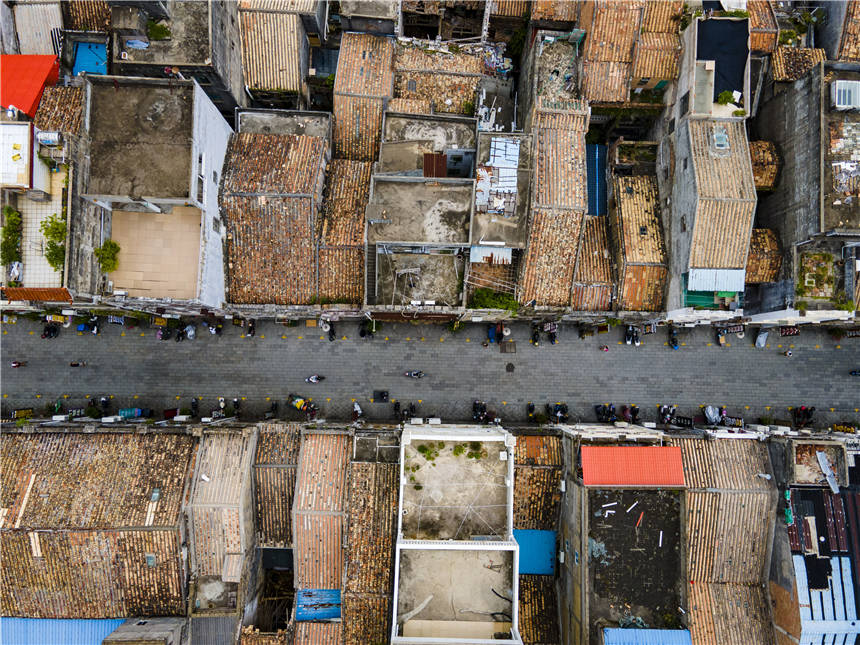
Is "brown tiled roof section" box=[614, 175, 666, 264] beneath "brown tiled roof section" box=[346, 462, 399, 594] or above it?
above

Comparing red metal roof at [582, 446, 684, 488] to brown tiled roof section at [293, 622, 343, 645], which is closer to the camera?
red metal roof at [582, 446, 684, 488]

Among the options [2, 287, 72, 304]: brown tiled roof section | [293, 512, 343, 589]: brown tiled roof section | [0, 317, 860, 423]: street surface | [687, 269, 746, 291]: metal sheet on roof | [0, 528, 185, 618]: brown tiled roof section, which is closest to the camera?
[2, 287, 72, 304]: brown tiled roof section

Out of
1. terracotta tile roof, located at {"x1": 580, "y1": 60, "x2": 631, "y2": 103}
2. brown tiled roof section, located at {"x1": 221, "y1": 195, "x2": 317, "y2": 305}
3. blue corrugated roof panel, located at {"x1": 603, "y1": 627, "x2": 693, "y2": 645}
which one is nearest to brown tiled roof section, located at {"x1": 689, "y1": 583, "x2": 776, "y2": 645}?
blue corrugated roof panel, located at {"x1": 603, "y1": 627, "x2": 693, "y2": 645}

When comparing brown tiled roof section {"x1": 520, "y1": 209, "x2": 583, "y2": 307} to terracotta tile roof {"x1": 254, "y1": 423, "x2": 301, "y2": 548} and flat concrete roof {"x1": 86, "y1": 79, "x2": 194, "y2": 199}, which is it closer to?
terracotta tile roof {"x1": 254, "y1": 423, "x2": 301, "y2": 548}

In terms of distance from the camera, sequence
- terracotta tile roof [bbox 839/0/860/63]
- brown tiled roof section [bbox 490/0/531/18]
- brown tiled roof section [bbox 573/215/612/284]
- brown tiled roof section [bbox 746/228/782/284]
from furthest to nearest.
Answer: brown tiled roof section [bbox 490/0/531/18], brown tiled roof section [bbox 573/215/612/284], brown tiled roof section [bbox 746/228/782/284], terracotta tile roof [bbox 839/0/860/63]

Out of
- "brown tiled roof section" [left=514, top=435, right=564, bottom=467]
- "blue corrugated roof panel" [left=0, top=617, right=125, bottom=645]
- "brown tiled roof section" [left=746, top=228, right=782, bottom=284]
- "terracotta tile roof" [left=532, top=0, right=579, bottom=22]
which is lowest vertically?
"blue corrugated roof panel" [left=0, top=617, right=125, bottom=645]

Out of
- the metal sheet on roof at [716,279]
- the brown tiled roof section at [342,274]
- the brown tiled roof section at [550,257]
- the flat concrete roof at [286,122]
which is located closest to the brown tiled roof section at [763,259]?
the metal sheet on roof at [716,279]
